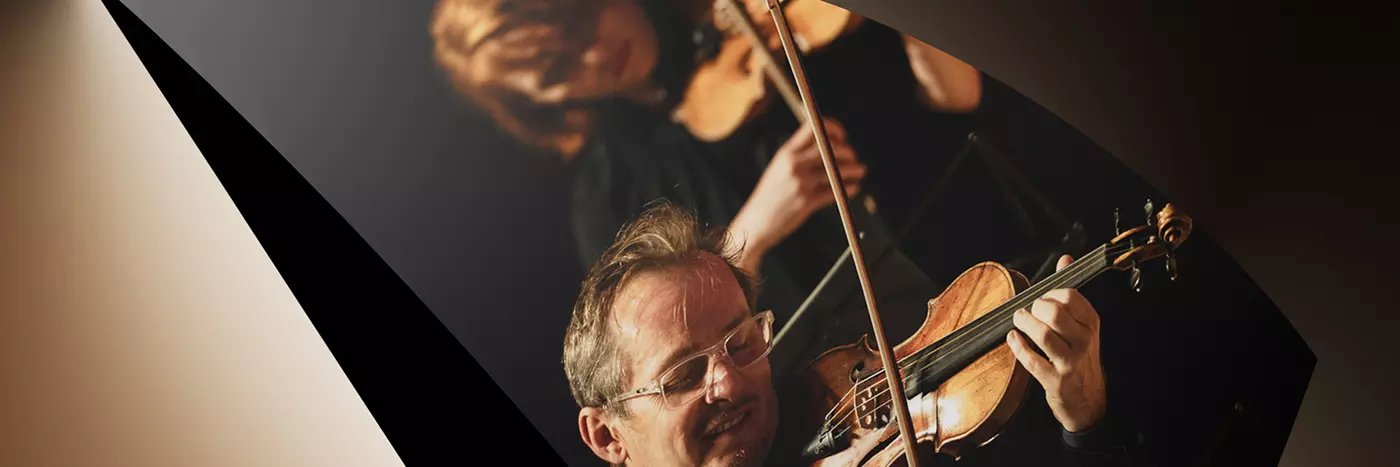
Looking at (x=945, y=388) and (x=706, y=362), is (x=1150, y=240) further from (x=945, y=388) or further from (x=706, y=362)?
(x=706, y=362)

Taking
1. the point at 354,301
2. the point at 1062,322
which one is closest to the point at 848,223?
the point at 1062,322

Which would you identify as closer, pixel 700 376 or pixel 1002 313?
pixel 700 376

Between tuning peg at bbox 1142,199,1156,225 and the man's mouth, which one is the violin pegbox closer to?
tuning peg at bbox 1142,199,1156,225

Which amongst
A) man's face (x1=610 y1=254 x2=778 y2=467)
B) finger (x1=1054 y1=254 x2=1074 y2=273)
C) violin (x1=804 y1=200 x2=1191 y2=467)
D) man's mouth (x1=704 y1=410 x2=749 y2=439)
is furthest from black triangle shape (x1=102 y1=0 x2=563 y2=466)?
finger (x1=1054 y1=254 x2=1074 y2=273)

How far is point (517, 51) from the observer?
8.16ft

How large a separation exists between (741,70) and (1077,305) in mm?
1092

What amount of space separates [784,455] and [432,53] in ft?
3.97

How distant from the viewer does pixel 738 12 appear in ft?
9.05

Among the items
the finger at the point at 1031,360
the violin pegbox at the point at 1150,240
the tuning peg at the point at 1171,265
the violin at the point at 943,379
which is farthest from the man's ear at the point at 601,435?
the tuning peg at the point at 1171,265

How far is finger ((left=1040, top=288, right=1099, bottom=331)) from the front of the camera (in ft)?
9.46

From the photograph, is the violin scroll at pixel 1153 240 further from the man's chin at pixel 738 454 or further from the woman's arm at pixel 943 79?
the man's chin at pixel 738 454

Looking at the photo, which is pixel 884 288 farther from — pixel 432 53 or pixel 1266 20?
pixel 1266 20

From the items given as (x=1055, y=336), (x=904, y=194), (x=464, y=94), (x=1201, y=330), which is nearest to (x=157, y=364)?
(x=464, y=94)

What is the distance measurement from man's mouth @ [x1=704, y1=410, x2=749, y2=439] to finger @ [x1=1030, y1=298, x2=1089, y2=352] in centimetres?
87
